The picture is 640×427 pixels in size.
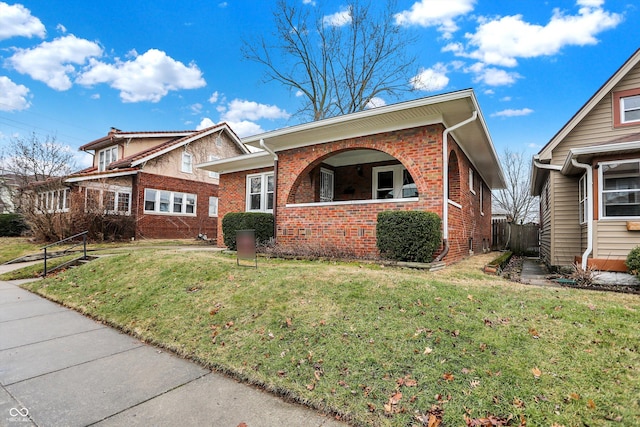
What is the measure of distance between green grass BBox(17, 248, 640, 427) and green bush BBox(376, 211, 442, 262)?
1123 mm

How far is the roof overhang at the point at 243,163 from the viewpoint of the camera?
1212 cm

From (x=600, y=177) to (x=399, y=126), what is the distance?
4.44 meters

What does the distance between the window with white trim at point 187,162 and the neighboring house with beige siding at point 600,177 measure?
59.4ft

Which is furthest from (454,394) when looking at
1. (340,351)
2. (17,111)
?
(17,111)

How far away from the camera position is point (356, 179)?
41.3ft

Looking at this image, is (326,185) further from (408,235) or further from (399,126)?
(408,235)

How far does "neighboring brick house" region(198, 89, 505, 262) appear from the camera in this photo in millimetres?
7945

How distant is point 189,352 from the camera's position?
385 centimetres

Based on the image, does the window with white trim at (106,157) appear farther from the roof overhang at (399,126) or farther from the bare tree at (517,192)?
the bare tree at (517,192)

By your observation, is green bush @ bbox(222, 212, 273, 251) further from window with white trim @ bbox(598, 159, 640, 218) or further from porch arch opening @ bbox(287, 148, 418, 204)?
window with white trim @ bbox(598, 159, 640, 218)

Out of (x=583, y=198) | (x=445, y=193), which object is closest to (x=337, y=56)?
(x=445, y=193)

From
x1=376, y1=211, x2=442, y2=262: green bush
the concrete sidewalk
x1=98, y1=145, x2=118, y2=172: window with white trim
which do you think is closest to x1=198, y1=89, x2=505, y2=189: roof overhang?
x1=376, y1=211, x2=442, y2=262: green bush

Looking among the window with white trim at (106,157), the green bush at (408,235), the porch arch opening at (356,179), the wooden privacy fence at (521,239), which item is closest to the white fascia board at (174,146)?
the window with white trim at (106,157)

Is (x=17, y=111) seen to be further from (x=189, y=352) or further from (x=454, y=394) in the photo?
(x=454, y=394)
